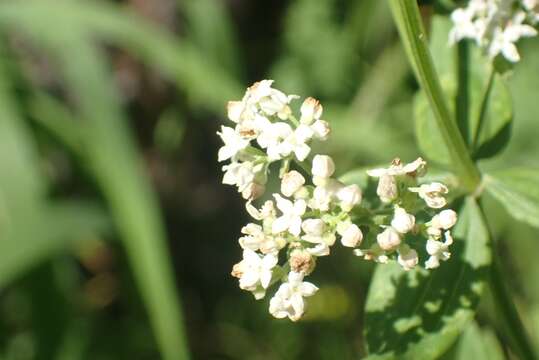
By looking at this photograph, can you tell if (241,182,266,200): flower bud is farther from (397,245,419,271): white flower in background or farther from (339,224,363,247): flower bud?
(397,245,419,271): white flower in background

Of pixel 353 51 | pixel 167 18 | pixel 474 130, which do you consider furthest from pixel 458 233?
pixel 167 18

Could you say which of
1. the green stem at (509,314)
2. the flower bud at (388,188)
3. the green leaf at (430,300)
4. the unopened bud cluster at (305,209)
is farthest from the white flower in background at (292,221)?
the green stem at (509,314)

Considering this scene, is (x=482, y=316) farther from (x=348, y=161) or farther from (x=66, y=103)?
(x=66, y=103)

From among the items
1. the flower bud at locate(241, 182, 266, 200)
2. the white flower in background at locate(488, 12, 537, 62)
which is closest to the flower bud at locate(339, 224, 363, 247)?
the flower bud at locate(241, 182, 266, 200)

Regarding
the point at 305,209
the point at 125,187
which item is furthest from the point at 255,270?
the point at 125,187

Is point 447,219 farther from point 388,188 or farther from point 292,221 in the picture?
point 292,221
